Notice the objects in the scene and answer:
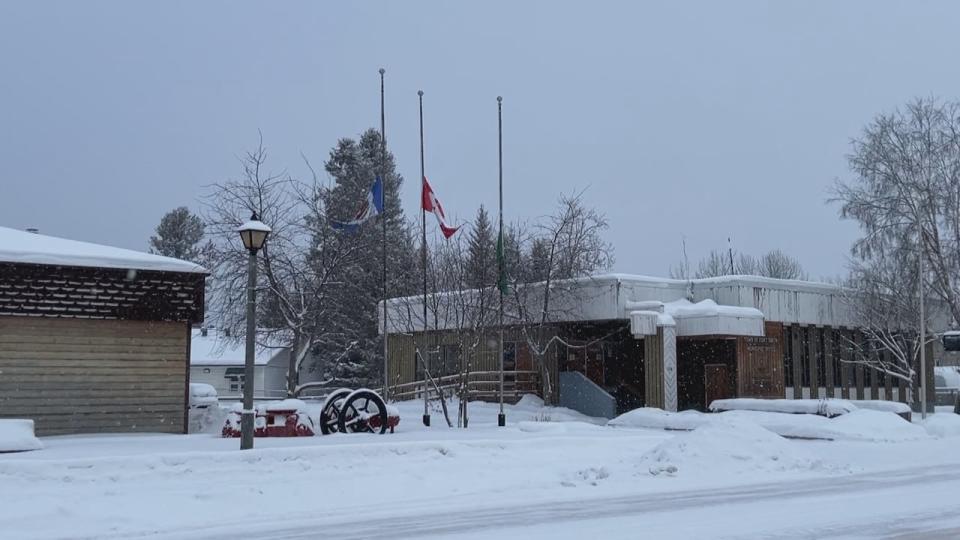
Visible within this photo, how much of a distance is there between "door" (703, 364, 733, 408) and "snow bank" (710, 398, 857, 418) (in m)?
3.80

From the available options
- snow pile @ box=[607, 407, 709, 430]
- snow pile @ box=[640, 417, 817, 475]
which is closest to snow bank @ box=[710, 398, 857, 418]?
snow pile @ box=[607, 407, 709, 430]

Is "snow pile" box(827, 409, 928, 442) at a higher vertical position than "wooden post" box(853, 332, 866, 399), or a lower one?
lower

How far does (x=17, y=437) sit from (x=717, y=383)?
24445 mm

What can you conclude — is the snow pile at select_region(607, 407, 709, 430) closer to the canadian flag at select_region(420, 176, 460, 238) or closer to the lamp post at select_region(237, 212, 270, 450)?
the canadian flag at select_region(420, 176, 460, 238)

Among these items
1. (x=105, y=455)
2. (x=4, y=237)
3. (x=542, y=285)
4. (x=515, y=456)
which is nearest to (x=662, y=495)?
(x=515, y=456)

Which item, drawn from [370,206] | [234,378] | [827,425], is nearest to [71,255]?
[370,206]

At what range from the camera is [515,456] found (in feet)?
56.3

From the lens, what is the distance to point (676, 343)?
34781 millimetres

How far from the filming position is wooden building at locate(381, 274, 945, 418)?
32.2 metres

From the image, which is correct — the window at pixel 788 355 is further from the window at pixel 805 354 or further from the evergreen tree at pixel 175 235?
the evergreen tree at pixel 175 235

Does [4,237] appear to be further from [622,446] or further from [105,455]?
[622,446]

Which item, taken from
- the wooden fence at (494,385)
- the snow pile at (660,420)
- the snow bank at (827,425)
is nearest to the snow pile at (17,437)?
the snow bank at (827,425)

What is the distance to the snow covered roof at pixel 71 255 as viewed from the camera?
65.6ft

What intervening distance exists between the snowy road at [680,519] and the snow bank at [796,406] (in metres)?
12.9
